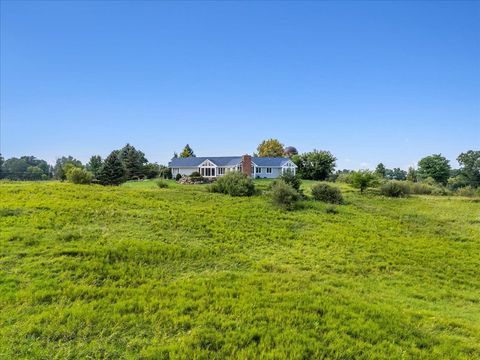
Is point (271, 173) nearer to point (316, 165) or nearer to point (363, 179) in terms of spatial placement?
point (316, 165)

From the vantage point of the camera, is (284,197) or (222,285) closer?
(222,285)

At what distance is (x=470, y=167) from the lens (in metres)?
70.9

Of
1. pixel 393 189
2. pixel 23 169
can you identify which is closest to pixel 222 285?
pixel 393 189

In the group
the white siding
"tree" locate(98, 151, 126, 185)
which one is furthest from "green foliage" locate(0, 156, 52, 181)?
the white siding

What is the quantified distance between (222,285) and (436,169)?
228 feet

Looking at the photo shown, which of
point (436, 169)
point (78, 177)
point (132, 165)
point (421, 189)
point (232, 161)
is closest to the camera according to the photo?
point (78, 177)

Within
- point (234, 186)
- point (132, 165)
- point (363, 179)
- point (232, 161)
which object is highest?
point (232, 161)

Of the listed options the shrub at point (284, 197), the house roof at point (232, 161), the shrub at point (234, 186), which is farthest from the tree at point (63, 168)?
the shrub at point (284, 197)

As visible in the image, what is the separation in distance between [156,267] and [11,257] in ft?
11.9

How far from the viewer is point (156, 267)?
838 centimetres

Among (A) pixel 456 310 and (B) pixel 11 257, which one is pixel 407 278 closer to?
(A) pixel 456 310

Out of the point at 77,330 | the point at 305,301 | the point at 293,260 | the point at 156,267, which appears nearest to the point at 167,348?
the point at 77,330

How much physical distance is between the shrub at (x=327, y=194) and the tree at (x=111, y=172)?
2567 cm

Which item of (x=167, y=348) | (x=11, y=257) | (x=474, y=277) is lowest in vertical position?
(x=474, y=277)
